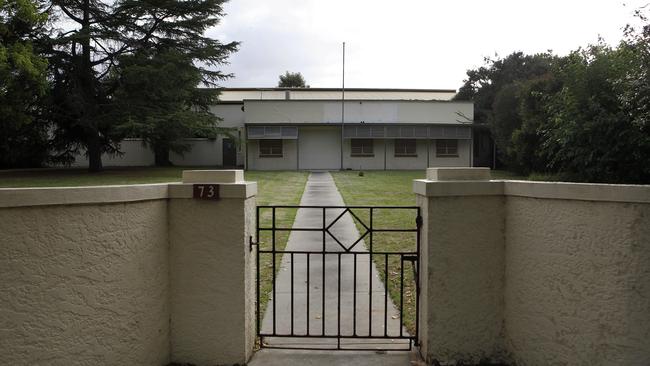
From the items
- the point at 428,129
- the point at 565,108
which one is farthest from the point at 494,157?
the point at 565,108

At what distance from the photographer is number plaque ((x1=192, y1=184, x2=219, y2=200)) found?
161 inches

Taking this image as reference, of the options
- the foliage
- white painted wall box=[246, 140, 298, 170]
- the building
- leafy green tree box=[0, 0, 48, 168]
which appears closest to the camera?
the foliage

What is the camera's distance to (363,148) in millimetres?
38375

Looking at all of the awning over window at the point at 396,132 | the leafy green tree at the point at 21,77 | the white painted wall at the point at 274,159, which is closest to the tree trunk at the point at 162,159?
the white painted wall at the point at 274,159

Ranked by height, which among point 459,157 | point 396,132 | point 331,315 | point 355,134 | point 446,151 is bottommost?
point 331,315

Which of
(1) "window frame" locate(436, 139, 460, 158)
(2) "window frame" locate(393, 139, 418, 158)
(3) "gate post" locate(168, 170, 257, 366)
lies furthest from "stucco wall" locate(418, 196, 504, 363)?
(1) "window frame" locate(436, 139, 460, 158)

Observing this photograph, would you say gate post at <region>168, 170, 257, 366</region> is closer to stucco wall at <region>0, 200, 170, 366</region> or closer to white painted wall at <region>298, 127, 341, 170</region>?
stucco wall at <region>0, 200, 170, 366</region>

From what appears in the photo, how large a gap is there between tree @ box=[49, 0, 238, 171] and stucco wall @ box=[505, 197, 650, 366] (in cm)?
2747

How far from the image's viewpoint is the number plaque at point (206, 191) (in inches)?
161

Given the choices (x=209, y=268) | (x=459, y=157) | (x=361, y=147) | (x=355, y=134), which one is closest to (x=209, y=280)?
(x=209, y=268)

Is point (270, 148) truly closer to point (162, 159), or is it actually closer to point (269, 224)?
point (162, 159)

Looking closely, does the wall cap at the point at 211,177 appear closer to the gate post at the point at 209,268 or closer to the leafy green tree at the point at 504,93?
the gate post at the point at 209,268

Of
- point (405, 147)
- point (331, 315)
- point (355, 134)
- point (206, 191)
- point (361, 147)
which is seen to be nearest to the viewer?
point (206, 191)

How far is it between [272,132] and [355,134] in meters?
6.59
